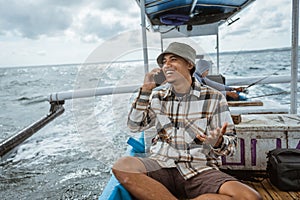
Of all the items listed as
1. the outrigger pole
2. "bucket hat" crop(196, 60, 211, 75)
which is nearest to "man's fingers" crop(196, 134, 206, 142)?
"bucket hat" crop(196, 60, 211, 75)

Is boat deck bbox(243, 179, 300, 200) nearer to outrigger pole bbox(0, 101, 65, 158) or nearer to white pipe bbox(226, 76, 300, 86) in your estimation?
outrigger pole bbox(0, 101, 65, 158)

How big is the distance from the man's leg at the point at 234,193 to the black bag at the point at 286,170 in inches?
19.3

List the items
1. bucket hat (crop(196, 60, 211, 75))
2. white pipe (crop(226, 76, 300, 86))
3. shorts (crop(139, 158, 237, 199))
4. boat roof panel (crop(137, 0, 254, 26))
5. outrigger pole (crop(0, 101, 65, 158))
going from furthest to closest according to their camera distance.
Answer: white pipe (crop(226, 76, 300, 86))
outrigger pole (crop(0, 101, 65, 158))
boat roof panel (crop(137, 0, 254, 26))
bucket hat (crop(196, 60, 211, 75))
shorts (crop(139, 158, 237, 199))

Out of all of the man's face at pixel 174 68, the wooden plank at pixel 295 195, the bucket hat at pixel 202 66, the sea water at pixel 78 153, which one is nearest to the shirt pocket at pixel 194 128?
the man's face at pixel 174 68

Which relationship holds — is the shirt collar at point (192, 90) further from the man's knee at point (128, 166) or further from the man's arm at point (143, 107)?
the man's knee at point (128, 166)

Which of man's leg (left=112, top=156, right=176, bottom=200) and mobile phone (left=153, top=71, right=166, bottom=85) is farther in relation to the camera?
mobile phone (left=153, top=71, right=166, bottom=85)

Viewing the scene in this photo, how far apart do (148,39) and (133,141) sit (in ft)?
3.48

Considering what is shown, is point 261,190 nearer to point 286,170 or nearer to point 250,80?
point 286,170

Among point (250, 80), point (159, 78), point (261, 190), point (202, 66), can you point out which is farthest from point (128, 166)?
point (250, 80)

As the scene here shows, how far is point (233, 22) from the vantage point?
4.52m

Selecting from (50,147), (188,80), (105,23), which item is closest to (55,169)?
(50,147)

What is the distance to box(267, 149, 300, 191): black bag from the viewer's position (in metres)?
1.67

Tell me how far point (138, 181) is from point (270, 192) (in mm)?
909

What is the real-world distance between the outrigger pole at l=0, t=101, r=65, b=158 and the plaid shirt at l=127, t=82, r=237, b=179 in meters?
3.83
